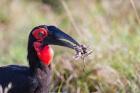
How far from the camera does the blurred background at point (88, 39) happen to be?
7176 mm

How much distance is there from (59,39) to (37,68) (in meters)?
0.29

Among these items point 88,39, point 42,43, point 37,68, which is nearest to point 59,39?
point 42,43

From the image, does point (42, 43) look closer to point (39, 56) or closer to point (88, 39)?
point (39, 56)

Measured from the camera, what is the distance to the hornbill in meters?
6.23

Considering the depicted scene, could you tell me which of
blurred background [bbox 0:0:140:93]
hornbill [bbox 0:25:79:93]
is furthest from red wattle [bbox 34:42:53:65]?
blurred background [bbox 0:0:140:93]

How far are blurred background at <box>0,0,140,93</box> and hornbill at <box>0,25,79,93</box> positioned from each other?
2.32 feet

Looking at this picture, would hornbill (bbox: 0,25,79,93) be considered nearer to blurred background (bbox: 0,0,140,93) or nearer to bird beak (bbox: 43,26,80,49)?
bird beak (bbox: 43,26,80,49)

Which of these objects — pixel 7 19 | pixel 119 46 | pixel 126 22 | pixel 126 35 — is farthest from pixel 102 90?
pixel 7 19

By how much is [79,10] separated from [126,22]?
955 mm

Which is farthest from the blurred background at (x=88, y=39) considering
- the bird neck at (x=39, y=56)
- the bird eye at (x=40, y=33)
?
the bird eye at (x=40, y=33)

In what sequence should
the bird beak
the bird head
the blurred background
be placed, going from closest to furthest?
the bird beak → the bird head → the blurred background

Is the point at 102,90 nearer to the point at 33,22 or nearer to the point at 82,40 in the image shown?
the point at 82,40

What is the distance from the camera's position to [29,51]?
A: 21.0ft

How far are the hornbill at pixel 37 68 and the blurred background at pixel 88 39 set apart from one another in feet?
2.32
